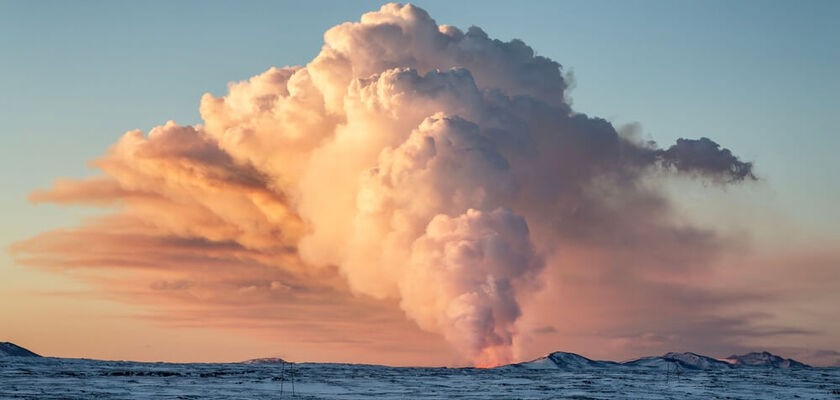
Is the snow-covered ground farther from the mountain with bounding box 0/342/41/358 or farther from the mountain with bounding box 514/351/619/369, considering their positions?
the mountain with bounding box 514/351/619/369

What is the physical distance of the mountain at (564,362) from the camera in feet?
521

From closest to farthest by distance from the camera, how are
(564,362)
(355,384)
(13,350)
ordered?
1. (355,384)
2. (13,350)
3. (564,362)

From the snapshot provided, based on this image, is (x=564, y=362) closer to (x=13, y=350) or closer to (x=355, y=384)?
(x=13, y=350)

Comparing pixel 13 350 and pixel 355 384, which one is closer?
pixel 355 384

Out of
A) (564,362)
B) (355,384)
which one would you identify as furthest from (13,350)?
(564,362)

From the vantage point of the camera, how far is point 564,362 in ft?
545

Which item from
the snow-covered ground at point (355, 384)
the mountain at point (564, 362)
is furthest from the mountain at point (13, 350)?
the mountain at point (564, 362)

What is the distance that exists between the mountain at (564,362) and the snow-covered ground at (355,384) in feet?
145

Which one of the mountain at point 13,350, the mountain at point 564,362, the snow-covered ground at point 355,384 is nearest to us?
the snow-covered ground at point 355,384

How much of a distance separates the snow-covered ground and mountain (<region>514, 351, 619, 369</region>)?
44.3 metres

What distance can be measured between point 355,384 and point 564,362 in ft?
274

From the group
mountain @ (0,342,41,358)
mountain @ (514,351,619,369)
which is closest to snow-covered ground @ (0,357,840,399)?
mountain @ (0,342,41,358)

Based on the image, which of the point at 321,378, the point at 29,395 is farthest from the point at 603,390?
the point at 29,395

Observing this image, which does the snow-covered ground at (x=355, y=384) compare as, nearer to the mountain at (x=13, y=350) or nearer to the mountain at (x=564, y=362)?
the mountain at (x=13, y=350)
